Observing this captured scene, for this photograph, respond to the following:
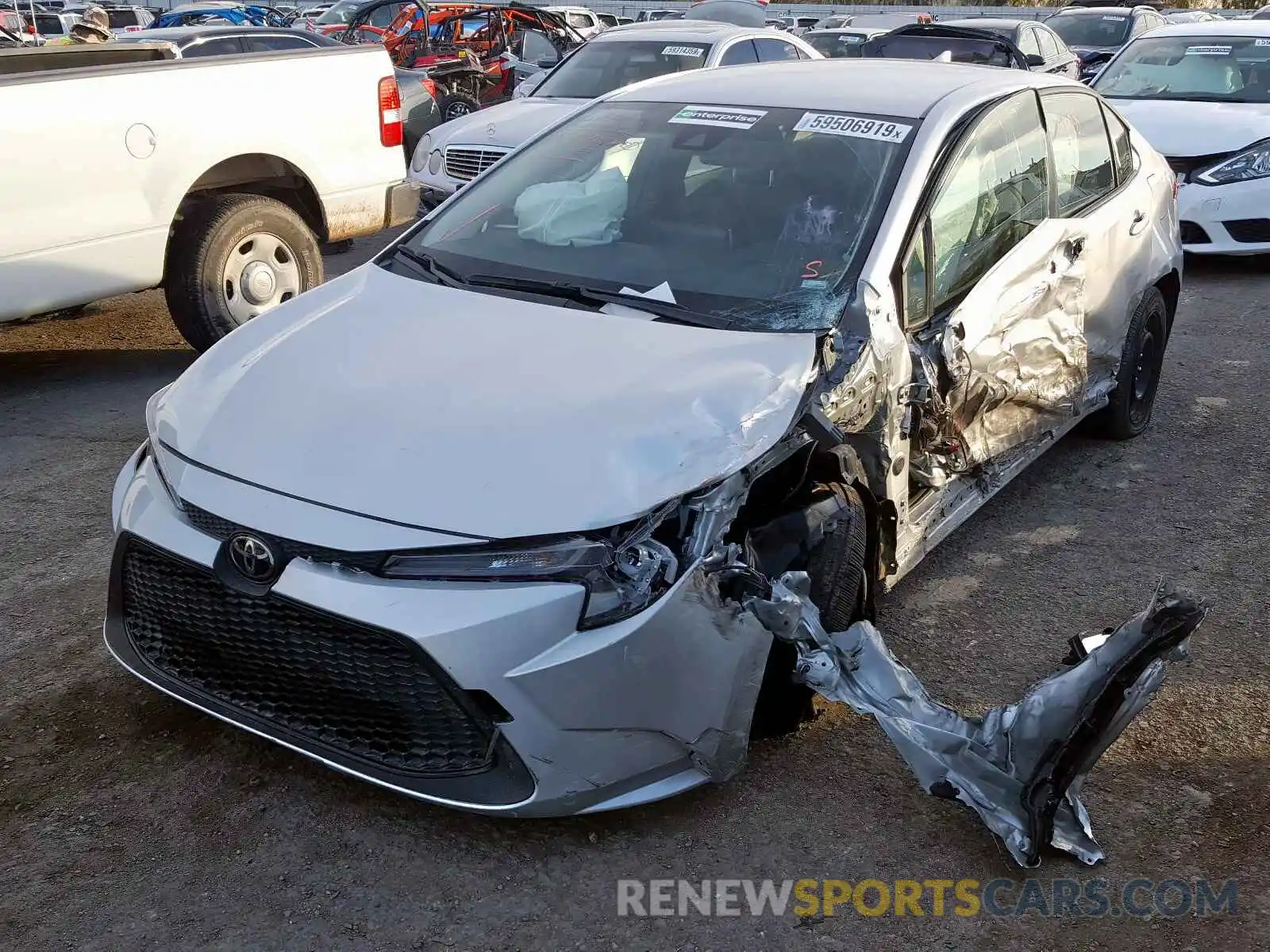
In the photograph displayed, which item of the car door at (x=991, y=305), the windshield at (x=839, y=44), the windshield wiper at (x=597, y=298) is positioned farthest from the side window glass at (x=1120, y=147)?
the windshield at (x=839, y=44)

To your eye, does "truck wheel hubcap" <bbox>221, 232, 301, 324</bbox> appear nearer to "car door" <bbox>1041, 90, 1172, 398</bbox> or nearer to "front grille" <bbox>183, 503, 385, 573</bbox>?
"front grille" <bbox>183, 503, 385, 573</bbox>

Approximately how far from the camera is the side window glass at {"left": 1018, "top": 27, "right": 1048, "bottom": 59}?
12.5m

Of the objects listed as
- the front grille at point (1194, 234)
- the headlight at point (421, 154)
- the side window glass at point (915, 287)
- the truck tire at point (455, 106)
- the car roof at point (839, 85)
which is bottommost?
the front grille at point (1194, 234)

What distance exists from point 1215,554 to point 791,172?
2068mm

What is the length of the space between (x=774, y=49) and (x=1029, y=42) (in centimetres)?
405

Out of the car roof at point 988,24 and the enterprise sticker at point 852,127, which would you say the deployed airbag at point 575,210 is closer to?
the enterprise sticker at point 852,127

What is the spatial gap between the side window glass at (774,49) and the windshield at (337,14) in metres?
12.9

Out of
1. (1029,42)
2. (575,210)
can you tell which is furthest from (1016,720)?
(1029,42)

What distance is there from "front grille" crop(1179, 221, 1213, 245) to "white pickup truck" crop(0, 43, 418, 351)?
524 centimetres

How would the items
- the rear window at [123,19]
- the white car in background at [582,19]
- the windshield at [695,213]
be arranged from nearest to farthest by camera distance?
the windshield at [695,213] < the white car in background at [582,19] < the rear window at [123,19]

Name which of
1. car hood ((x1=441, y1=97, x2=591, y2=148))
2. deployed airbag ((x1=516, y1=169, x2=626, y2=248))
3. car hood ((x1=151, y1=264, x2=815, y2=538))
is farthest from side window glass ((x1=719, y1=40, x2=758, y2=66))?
car hood ((x1=151, y1=264, x2=815, y2=538))

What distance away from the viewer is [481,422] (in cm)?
284

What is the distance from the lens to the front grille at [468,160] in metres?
8.77

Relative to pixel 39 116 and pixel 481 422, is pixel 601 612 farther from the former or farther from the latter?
pixel 39 116
